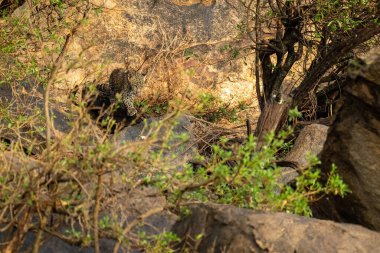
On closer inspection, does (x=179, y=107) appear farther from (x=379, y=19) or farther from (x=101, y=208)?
(x=379, y=19)

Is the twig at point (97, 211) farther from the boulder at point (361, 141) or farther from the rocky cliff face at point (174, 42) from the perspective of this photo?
the rocky cliff face at point (174, 42)

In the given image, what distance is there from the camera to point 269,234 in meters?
5.60

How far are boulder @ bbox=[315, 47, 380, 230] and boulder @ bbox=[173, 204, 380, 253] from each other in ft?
0.93

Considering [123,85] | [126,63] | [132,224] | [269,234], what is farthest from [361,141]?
[126,63]

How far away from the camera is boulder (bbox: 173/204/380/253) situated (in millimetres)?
5590

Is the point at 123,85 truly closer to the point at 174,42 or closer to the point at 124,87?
the point at 124,87

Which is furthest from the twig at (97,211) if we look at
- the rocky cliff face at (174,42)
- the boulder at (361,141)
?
the rocky cliff face at (174,42)

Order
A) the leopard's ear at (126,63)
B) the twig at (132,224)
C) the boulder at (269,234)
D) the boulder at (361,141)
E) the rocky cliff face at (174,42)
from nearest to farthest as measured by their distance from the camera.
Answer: the twig at (132,224) → the boulder at (269,234) → the boulder at (361,141) → the leopard's ear at (126,63) → the rocky cliff face at (174,42)

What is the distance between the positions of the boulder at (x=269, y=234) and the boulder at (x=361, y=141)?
28cm

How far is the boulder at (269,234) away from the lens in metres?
5.59

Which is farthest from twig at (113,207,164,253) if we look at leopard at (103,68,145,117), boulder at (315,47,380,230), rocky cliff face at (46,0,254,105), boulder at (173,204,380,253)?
rocky cliff face at (46,0,254,105)

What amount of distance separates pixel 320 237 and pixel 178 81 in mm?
7545

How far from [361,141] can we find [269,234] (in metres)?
1.12

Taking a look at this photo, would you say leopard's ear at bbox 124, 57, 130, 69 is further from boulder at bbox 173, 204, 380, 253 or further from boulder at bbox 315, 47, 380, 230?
boulder at bbox 173, 204, 380, 253
